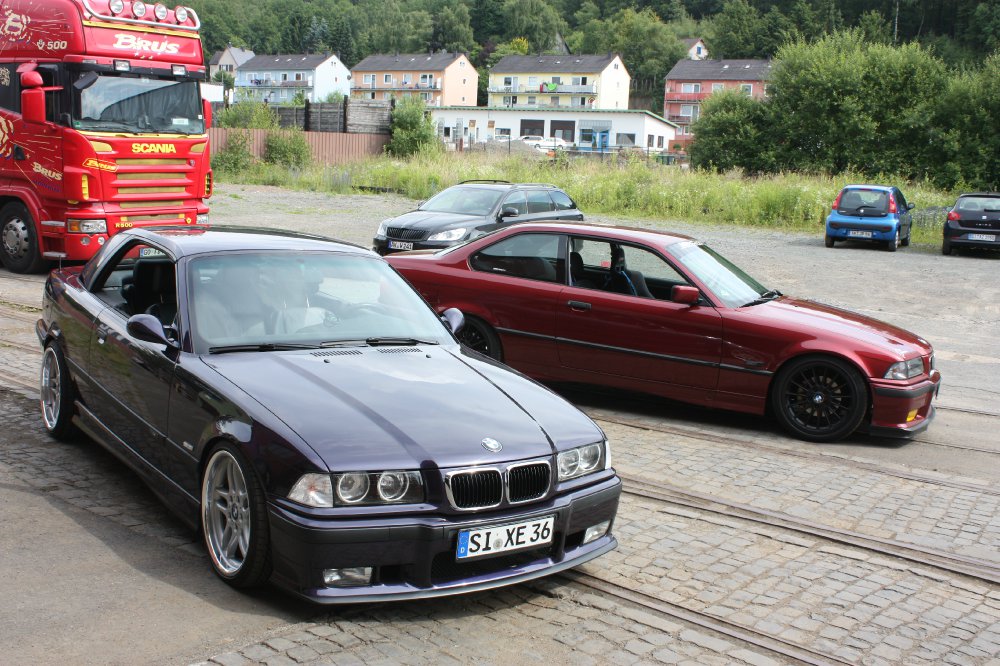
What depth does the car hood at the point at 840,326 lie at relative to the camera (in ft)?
A: 26.1

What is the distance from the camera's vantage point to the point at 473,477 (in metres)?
4.16

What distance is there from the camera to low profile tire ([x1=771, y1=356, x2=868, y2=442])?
25.7ft

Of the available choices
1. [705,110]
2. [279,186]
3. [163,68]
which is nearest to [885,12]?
[705,110]

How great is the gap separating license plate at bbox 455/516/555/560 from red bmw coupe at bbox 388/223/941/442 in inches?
163

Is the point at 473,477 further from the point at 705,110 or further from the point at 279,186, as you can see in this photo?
the point at 705,110

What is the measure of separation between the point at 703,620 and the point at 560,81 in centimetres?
12865

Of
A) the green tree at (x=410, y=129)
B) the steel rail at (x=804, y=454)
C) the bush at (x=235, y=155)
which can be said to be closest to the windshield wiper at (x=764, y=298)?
the steel rail at (x=804, y=454)

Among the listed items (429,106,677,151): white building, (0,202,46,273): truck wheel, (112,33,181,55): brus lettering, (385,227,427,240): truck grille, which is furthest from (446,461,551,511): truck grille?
(429,106,677,151): white building

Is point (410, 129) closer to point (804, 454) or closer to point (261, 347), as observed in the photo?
point (804, 454)

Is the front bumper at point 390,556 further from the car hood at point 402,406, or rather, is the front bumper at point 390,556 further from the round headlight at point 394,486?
the car hood at point 402,406

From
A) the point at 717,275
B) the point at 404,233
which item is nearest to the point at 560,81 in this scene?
the point at 404,233

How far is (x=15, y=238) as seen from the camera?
595 inches

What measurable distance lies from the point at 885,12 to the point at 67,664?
369 ft

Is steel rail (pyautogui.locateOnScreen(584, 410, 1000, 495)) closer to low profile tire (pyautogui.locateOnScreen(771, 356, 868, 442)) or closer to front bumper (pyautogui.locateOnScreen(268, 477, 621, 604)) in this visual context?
low profile tire (pyautogui.locateOnScreen(771, 356, 868, 442))
